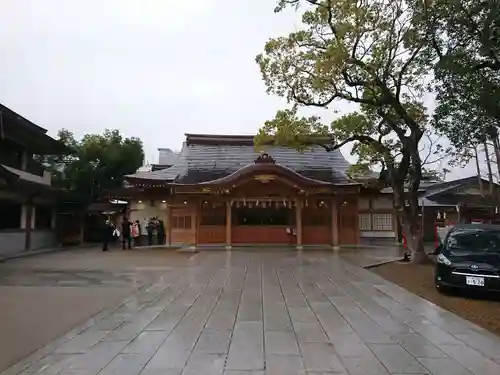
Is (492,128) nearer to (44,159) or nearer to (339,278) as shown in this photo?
(339,278)

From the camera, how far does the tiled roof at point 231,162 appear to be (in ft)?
79.2

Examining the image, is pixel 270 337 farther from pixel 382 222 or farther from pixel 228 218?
pixel 382 222

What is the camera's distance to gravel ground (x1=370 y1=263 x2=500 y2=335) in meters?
A: 7.13

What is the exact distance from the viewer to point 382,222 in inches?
984

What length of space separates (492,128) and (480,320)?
542 cm

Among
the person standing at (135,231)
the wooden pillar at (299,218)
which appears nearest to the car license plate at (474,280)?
the wooden pillar at (299,218)

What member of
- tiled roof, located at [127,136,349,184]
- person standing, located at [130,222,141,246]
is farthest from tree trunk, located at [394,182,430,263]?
person standing, located at [130,222,141,246]

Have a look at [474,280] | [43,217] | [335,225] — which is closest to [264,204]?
[335,225]

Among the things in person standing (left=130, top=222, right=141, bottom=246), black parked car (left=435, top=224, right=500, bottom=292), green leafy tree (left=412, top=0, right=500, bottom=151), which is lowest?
black parked car (left=435, top=224, right=500, bottom=292)

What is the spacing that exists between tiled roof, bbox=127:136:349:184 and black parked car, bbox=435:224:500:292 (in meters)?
12.8

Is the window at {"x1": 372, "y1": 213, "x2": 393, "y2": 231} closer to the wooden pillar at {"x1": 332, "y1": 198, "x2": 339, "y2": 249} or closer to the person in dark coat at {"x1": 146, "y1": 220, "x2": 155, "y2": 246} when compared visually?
the wooden pillar at {"x1": 332, "y1": 198, "x2": 339, "y2": 249}

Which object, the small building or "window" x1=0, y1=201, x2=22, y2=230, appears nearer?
the small building

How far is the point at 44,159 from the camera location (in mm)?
30594

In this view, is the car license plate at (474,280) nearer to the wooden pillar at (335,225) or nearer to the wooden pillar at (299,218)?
the wooden pillar at (335,225)
